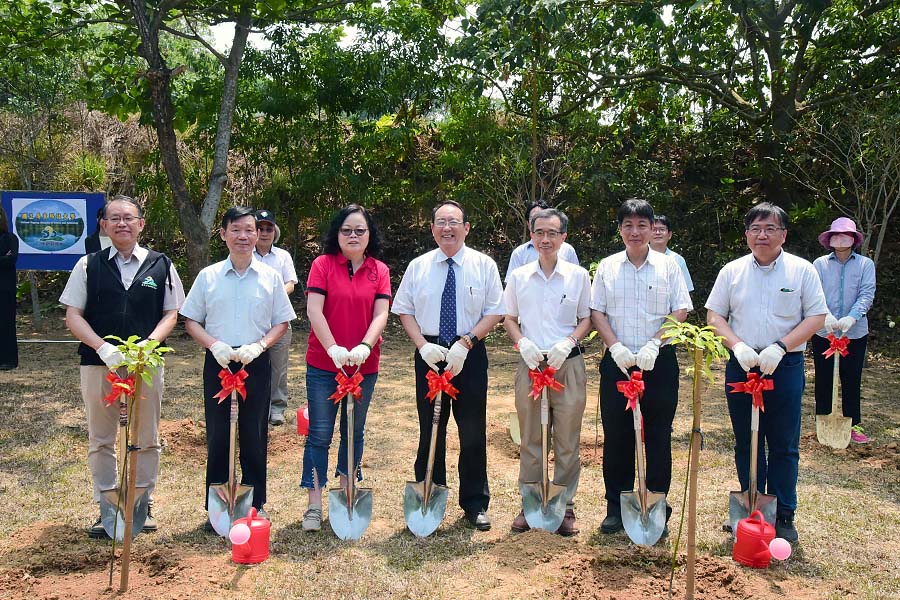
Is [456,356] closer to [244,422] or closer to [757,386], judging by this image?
[244,422]

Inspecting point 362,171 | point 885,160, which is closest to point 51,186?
point 362,171

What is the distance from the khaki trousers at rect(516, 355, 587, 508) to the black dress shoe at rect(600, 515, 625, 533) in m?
0.21

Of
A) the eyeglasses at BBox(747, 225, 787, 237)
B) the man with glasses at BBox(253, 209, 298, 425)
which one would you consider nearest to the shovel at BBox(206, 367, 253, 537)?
the man with glasses at BBox(253, 209, 298, 425)

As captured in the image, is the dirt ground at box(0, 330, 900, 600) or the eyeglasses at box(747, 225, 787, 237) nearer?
the dirt ground at box(0, 330, 900, 600)

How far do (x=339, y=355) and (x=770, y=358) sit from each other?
2.17m

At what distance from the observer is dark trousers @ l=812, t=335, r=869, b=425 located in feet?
19.7

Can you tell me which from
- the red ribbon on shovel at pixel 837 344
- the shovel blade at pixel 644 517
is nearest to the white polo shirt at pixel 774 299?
the shovel blade at pixel 644 517

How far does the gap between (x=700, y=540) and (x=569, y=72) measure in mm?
8154

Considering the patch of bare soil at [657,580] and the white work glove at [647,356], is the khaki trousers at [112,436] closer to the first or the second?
the patch of bare soil at [657,580]

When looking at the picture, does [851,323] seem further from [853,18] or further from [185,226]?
[185,226]

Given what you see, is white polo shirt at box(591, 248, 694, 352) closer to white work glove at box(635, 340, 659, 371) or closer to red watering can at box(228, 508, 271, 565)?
white work glove at box(635, 340, 659, 371)

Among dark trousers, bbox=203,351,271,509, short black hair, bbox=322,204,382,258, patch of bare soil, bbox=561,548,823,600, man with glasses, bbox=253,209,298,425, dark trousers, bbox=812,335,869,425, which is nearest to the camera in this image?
patch of bare soil, bbox=561,548,823,600

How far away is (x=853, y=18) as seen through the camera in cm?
929

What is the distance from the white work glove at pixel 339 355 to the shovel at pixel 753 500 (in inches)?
81.1
